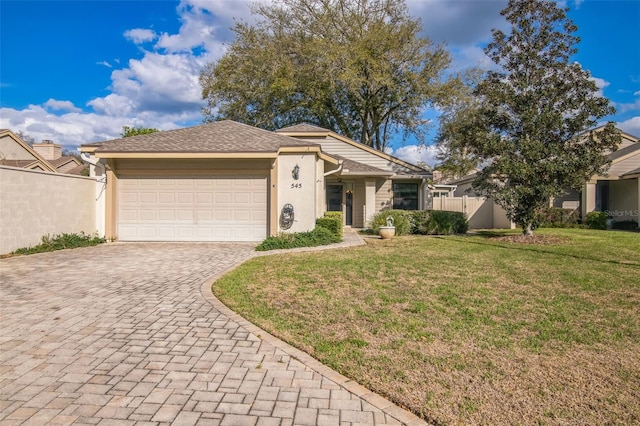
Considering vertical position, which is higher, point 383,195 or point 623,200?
point 383,195

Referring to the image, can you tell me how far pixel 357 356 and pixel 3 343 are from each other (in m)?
3.71

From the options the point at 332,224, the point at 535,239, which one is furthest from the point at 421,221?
the point at 332,224

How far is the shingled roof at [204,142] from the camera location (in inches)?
471

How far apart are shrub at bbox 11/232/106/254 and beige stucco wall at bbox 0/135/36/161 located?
14017 mm

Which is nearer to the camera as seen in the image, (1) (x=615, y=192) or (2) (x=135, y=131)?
(1) (x=615, y=192)

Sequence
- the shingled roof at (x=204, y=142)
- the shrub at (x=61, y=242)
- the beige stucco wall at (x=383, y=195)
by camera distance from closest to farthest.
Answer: the shrub at (x=61, y=242) → the shingled roof at (x=204, y=142) → the beige stucco wall at (x=383, y=195)

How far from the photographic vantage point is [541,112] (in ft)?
43.7

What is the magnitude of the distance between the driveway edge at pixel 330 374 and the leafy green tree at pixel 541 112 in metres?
11.8

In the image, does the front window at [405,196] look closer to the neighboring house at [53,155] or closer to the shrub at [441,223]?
the shrub at [441,223]

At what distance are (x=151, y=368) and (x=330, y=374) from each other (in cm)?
164

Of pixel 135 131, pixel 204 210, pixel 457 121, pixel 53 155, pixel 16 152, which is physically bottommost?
pixel 204 210

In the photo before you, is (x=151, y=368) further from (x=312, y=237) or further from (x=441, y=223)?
(x=441, y=223)

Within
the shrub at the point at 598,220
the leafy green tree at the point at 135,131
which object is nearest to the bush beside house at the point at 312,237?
the shrub at the point at 598,220

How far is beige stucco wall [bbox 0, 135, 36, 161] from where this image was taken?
2103 centimetres
